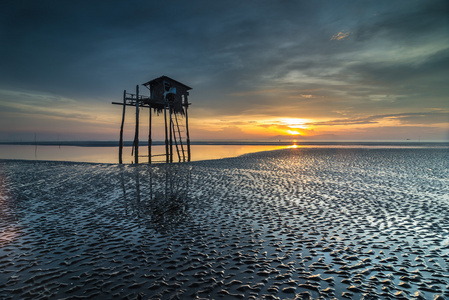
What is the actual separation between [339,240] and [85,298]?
6.85 m

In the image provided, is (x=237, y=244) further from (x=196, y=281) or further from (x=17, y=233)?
(x=17, y=233)

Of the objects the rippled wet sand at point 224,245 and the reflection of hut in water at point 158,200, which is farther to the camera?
the reflection of hut in water at point 158,200

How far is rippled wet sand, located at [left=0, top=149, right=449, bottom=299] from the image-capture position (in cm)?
479

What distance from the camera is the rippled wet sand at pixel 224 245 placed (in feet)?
15.7

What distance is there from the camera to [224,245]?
271 inches

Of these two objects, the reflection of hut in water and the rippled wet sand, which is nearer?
the rippled wet sand

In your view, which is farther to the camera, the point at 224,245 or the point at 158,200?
the point at 158,200

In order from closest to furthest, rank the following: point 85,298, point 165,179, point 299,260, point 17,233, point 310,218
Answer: point 85,298 < point 299,260 < point 17,233 < point 310,218 < point 165,179

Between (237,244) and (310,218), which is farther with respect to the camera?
(310,218)

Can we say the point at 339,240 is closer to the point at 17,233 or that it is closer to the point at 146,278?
the point at 146,278

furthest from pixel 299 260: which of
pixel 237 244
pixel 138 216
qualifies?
pixel 138 216

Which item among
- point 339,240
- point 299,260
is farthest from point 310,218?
point 299,260

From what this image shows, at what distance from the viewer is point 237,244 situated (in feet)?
22.8

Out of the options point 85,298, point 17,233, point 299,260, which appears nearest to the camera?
point 85,298
